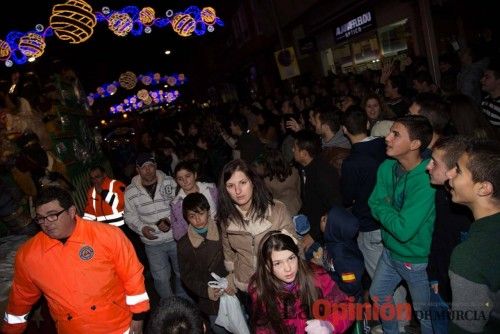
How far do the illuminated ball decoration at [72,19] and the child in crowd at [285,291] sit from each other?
931cm

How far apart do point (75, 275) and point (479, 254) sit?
9.90ft

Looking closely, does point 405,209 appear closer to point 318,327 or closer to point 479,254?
point 479,254

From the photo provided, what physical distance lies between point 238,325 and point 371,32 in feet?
40.1

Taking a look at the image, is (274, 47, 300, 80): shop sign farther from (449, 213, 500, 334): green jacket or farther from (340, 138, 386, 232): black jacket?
(449, 213, 500, 334): green jacket

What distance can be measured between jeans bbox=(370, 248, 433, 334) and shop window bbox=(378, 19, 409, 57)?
10143 millimetres

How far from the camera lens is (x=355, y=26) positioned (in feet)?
43.2

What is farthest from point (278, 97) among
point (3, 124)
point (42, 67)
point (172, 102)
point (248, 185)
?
point (172, 102)

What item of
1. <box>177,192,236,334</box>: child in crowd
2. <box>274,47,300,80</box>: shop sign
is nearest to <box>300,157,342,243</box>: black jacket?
<box>177,192,236,334</box>: child in crowd

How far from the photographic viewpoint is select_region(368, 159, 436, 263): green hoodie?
284 centimetres

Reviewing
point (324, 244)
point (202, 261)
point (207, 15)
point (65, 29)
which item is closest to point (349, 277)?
point (324, 244)

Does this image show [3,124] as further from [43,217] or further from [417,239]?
[417,239]

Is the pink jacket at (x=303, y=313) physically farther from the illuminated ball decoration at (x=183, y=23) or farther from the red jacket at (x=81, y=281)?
the illuminated ball decoration at (x=183, y=23)

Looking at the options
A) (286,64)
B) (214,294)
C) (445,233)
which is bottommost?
(214,294)

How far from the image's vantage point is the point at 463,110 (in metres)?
4.01
